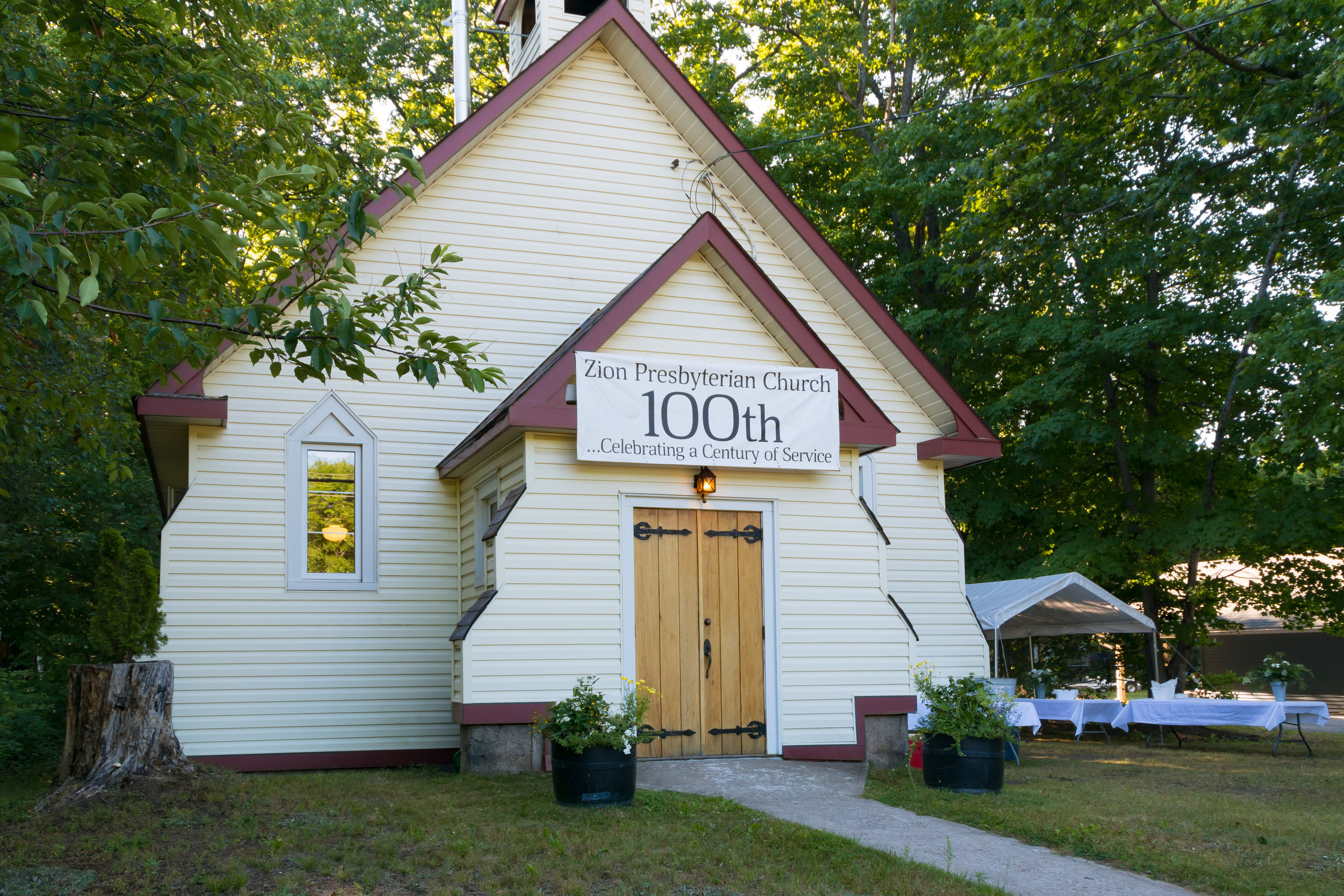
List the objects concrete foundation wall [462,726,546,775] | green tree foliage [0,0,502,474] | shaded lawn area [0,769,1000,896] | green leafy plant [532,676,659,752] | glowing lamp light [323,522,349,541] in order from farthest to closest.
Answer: glowing lamp light [323,522,349,541], concrete foundation wall [462,726,546,775], green leafy plant [532,676,659,752], shaded lawn area [0,769,1000,896], green tree foliage [0,0,502,474]

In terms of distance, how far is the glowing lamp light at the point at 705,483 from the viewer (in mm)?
11055

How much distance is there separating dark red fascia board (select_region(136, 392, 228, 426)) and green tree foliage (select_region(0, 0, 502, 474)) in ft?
1.03

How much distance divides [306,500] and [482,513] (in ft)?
6.94

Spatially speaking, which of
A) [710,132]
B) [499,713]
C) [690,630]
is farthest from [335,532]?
[710,132]

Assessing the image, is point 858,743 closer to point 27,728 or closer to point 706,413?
point 706,413

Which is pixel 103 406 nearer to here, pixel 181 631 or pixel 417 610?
pixel 181 631

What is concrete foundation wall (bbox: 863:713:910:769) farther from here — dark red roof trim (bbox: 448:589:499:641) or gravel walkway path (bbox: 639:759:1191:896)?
dark red roof trim (bbox: 448:589:499:641)

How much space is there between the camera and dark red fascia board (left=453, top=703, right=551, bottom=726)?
10.0m

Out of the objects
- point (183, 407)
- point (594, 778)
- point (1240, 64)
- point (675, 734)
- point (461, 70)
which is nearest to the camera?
point (594, 778)

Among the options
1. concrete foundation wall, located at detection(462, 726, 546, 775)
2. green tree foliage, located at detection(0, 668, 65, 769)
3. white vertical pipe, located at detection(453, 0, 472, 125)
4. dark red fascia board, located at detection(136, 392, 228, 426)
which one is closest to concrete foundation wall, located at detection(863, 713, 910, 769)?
concrete foundation wall, located at detection(462, 726, 546, 775)

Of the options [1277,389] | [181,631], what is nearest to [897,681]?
[181,631]

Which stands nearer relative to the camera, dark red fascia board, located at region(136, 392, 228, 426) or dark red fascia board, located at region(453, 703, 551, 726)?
dark red fascia board, located at region(453, 703, 551, 726)

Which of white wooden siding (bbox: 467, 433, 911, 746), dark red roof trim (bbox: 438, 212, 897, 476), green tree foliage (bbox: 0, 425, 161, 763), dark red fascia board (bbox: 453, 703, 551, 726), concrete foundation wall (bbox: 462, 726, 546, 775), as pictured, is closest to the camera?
dark red fascia board (bbox: 453, 703, 551, 726)

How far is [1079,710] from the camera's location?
17.2m
